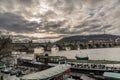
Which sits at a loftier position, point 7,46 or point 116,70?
point 7,46

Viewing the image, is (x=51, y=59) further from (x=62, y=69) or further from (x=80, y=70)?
(x=62, y=69)

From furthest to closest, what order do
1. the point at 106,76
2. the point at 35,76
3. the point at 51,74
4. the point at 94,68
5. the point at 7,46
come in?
the point at 7,46
the point at 94,68
the point at 106,76
the point at 51,74
the point at 35,76

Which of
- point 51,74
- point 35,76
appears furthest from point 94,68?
point 35,76

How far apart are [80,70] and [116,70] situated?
1119cm

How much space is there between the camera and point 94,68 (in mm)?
48250

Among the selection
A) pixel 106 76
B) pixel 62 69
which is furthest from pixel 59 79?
pixel 106 76

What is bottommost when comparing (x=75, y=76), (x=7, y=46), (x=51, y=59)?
(x=75, y=76)

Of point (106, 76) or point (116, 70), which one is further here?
point (116, 70)

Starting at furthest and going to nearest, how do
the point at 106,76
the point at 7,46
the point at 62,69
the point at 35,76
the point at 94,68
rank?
the point at 7,46 → the point at 94,68 → the point at 62,69 → the point at 106,76 → the point at 35,76

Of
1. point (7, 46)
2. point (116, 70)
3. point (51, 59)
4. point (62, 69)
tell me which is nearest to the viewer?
point (62, 69)

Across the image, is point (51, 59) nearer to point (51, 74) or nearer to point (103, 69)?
point (103, 69)

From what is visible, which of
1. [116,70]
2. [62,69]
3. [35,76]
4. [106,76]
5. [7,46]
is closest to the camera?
[35,76]

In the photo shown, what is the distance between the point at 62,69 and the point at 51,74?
574cm

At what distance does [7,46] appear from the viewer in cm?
6062
